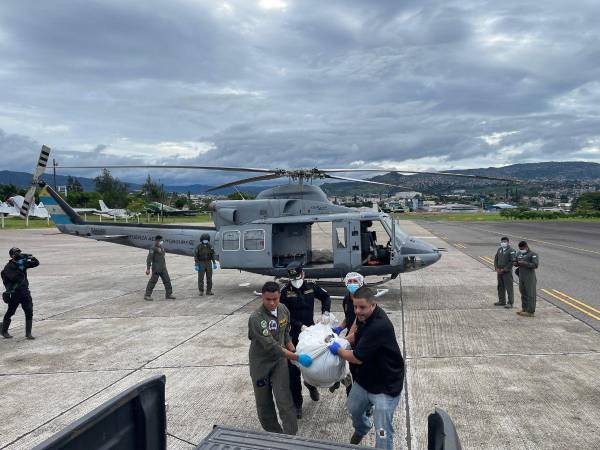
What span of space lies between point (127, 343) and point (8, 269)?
97.2 inches

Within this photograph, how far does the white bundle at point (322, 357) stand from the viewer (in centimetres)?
421

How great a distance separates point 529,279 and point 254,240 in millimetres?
6509

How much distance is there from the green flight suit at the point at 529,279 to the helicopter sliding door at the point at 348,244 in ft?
12.1

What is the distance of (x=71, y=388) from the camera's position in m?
6.25

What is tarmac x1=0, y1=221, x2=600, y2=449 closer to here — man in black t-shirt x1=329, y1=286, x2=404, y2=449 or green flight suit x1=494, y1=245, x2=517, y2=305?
green flight suit x1=494, y1=245, x2=517, y2=305

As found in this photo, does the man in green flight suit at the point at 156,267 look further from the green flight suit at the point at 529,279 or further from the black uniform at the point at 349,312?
the green flight suit at the point at 529,279

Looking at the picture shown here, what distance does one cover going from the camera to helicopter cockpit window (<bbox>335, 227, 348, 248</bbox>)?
37.9 ft

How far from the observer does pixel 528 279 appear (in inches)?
373

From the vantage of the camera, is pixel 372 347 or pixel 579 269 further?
pixel 579 269

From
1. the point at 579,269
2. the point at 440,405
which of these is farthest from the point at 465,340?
the point at 579,269

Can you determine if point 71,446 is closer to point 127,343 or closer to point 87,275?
point 127,343

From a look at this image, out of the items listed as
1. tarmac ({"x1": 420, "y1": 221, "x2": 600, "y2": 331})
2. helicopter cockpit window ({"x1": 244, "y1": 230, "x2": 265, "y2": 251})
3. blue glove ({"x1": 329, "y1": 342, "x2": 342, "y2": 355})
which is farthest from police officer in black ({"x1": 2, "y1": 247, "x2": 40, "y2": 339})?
tarmac ({"x1": 420, "y1": 221, "x2": 600, "y2": 331})

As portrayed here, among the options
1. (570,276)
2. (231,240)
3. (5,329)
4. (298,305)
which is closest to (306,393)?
(298,305)

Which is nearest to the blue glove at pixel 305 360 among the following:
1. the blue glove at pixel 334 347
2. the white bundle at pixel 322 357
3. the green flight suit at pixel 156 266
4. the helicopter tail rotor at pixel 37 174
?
the white bundle at pixel 322 357
